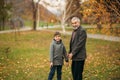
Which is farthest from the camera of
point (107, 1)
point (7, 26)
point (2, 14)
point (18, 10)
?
point (18, 10)

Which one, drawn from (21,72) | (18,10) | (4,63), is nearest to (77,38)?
(21,72)

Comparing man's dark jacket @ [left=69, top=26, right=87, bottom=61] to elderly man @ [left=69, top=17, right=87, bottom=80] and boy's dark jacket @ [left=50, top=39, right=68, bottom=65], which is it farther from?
→ boy's dark jacket @ [left=50, top=39, right=68, bottom=65]

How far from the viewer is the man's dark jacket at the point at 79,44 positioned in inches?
336

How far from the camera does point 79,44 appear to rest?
8562 mm

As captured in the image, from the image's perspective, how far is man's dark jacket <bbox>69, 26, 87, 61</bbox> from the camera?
8.54 metres

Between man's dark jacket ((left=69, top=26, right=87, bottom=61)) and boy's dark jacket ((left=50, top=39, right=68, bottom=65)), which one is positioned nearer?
man's dark jacket ((left=69, top=26, right=87, bottom=61))

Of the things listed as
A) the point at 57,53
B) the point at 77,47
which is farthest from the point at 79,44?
the point at 57,53

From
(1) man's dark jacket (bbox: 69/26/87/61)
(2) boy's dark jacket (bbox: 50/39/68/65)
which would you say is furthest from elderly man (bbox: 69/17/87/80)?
(2) boy's dark jacket (bbox: 50/39/68/65)

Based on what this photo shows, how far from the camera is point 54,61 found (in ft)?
32.1

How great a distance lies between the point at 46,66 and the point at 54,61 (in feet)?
14.8

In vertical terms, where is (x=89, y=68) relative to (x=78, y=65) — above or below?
below

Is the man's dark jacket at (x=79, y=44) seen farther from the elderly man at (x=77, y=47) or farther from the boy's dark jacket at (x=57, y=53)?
the boy's dark jacket at (x=57, y=53)

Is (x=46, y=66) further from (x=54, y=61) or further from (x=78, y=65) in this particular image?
(x=78, y=65)

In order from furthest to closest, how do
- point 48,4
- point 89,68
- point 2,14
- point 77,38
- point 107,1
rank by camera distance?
point 2,14, point 48,4, point 89,68, point 107,1, point 77,38
